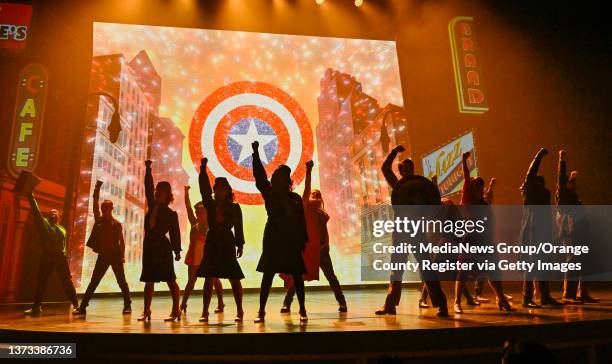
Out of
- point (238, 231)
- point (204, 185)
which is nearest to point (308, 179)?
point (238, 231)

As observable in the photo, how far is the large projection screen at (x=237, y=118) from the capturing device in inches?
323

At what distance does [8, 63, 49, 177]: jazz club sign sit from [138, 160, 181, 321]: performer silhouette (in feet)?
14.1

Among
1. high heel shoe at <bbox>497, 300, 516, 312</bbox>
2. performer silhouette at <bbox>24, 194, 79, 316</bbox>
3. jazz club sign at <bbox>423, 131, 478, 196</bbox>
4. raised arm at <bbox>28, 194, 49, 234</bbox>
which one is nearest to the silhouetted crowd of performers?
high heel shoe at <bbox>497, 300, 516, 312</bbox>

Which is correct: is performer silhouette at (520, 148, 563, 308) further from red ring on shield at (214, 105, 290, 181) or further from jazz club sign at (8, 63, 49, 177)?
jazz club sign at (8, 63, 49, 177)

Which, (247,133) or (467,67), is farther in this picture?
(467,67)

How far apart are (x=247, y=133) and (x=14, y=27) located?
4.51m

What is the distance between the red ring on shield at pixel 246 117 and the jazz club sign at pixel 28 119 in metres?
3.14

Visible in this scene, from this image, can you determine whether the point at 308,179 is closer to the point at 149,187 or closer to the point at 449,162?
the point at 149,187

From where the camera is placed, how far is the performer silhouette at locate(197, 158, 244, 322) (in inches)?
173

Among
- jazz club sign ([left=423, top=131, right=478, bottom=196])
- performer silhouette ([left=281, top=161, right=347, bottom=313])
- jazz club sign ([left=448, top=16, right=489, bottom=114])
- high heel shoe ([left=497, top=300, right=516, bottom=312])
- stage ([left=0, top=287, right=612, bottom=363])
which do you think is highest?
jazz club sign ([left=448, top=16, right=489, bottom=114])

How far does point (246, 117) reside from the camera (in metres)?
8.89

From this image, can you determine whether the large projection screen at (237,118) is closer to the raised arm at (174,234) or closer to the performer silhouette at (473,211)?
the raised arm at (174,234)

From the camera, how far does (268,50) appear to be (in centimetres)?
919

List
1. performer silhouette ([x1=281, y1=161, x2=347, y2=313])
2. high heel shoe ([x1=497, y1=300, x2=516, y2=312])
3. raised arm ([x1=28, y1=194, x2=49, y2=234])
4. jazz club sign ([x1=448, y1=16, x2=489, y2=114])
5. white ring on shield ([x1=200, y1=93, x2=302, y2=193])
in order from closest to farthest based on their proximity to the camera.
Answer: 1. high heel shoe ([x1=497, y1=300, x2=516, y2=312])
2. performer silhouette ([x1=281, y1=161, x2=347, y2=313])
3. raised arm ([x1=28, y1=194, x2=49, y2=234])
4. white ring on shield ([x1=200, y1=93, x2=302, y2=193])
5. jazz club sign ([x1=448, y1=16, x2=489, y2=114])
